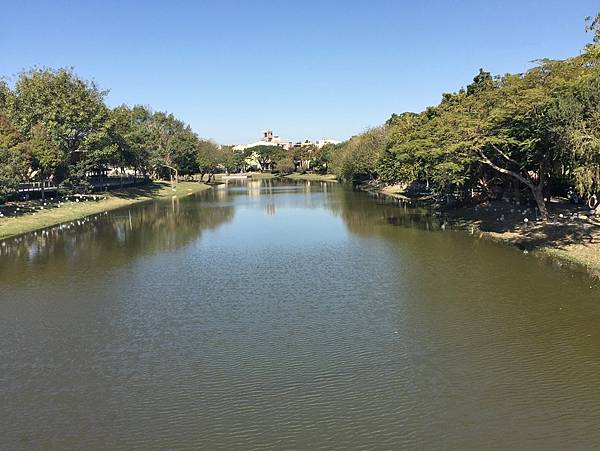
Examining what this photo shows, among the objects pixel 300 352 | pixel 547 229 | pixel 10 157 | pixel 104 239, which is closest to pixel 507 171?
pixel 547 229

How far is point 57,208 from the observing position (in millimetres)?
53031

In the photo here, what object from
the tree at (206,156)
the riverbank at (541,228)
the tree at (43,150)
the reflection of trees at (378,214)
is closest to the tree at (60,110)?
the tree at (43,150)

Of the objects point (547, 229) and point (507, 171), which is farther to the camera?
point (507, 171)

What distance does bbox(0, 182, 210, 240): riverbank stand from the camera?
41.8 m

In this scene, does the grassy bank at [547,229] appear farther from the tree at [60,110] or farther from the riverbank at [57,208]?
the tree at [60,110]

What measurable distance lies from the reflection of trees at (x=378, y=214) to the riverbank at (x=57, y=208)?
25.1m

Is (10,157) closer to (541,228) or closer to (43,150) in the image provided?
(43,150)

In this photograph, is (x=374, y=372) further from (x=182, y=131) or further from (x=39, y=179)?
(x=182, y=131)

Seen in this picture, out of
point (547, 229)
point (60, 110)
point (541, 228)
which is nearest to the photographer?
point (547, 229)

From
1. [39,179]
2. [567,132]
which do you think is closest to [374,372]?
[567,132]


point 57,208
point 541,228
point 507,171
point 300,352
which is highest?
point 507,171

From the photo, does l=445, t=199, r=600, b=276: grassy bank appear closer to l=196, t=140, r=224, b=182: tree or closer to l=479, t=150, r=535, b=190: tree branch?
l=479, t=150, r=535, b=190: tree branch

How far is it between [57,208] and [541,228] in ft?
144

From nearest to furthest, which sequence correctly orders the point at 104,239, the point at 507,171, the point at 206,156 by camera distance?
1. the point at 507,171
2. the point at 104,239
3. the point at 206,156
